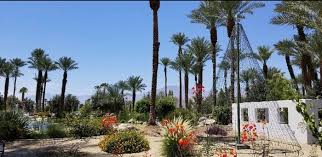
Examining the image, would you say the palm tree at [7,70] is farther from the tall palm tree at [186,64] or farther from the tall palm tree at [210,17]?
the tall palm tree at [210,17]

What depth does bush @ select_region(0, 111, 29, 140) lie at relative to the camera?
2144 cm

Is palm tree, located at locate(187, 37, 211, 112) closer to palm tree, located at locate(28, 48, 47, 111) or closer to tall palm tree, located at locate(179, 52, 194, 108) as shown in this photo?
tall palm tree, located at locate(179, 52, 194, 108)

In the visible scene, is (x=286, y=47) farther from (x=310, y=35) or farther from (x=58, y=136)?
(x=58, y=136)

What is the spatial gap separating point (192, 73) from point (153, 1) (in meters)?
29.7

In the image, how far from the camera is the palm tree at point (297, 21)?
3020cm

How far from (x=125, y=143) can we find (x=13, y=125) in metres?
8.31

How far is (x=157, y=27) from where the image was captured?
29766mm

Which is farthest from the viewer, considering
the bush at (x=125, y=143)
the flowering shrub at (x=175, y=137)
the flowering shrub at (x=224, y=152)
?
the bush at (x=125, y=143)

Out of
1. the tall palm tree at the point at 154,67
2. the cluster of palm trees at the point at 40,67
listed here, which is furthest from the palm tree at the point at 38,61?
the tall palm tree at the point at 154,67

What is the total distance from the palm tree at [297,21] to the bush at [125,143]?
17.2 meters

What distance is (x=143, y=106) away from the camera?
150 ft

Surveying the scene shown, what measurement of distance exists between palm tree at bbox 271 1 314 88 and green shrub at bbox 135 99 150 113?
16206 millimetres

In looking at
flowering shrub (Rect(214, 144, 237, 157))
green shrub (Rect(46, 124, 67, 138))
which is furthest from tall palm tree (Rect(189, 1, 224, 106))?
flowering shrub (Rect(214, 144, 237, 157))

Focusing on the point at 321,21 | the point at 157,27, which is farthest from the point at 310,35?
the point at 157,27
